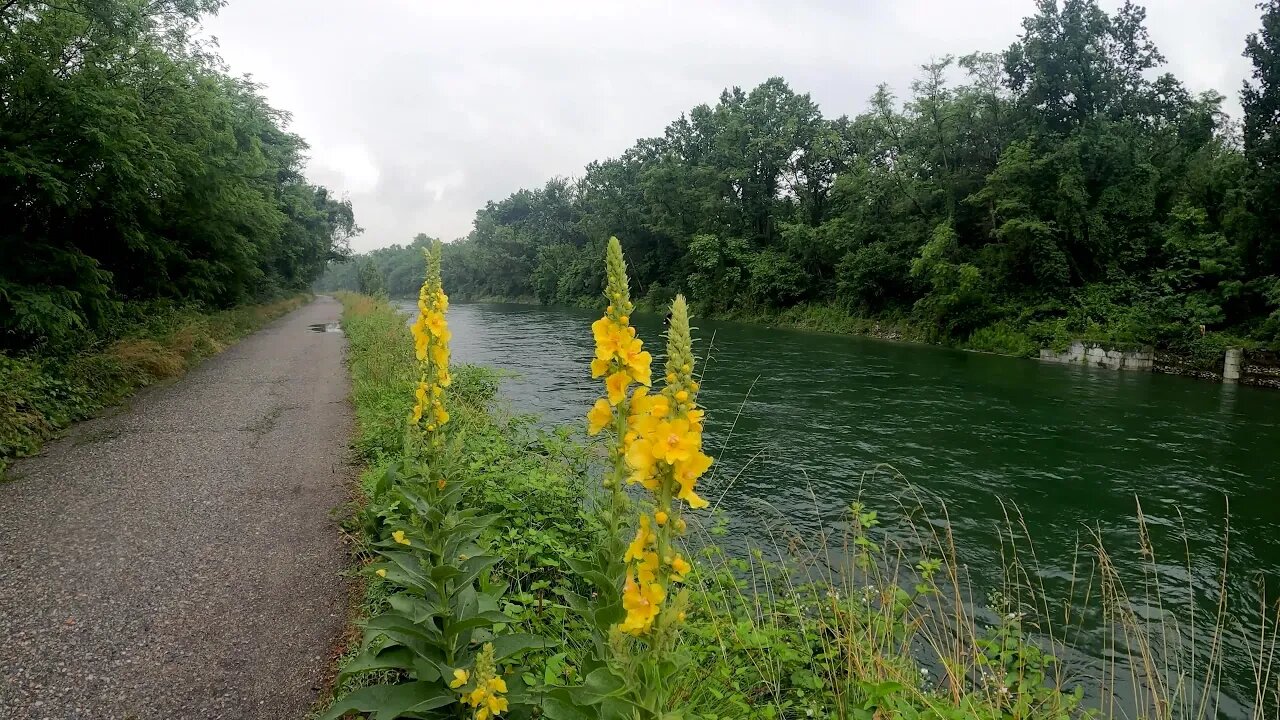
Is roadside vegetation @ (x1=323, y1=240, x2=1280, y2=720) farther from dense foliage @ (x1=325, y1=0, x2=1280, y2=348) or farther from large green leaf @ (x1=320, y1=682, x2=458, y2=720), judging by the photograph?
dense foliage @ (x1=325, y1=0, x2=1280, y2=348)

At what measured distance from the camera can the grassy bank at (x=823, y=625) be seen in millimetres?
2850

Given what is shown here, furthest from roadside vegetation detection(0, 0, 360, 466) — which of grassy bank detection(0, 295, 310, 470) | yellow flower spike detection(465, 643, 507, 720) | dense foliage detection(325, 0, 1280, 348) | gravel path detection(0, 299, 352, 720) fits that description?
dense foliage detection(325, 0, 1280, 348)

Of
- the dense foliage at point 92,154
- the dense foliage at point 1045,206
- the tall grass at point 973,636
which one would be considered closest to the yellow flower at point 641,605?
the tall grass at point 973,636

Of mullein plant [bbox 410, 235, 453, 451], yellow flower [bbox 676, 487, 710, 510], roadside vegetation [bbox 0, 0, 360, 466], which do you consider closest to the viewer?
yellow flower [bbox 676, 487, 710, 510]

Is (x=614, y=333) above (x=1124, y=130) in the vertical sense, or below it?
below

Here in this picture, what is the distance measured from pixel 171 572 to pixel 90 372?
246 inches

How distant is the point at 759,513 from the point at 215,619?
4.74 m

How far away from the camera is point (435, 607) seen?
2.46 m

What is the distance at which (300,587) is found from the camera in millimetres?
3725

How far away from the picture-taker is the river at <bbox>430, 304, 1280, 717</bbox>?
5805mm

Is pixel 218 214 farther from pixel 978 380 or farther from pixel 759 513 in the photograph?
A: pixel 978 380

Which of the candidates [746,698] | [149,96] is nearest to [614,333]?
[746,698]

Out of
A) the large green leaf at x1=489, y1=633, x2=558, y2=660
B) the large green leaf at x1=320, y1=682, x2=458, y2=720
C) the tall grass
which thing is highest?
the large green leaf at x1=489, y1=633, x2=558, y2=660

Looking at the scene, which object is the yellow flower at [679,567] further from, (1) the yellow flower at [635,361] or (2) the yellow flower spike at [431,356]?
(2) the yellow flower spike at [431,356]
